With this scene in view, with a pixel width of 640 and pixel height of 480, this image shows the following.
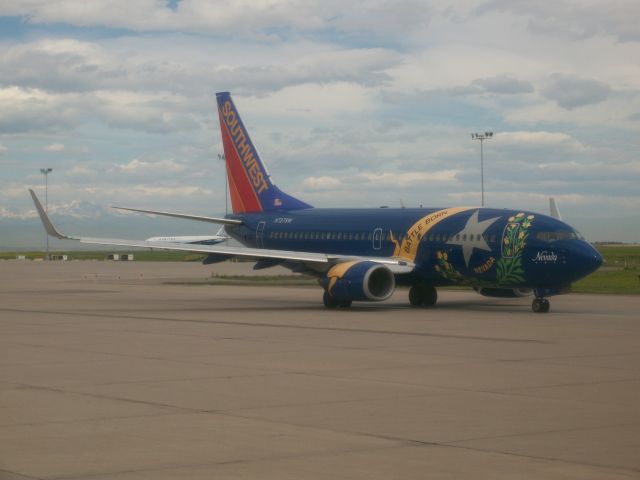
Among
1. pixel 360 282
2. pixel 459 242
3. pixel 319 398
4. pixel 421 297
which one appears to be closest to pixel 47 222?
pixel 360 282

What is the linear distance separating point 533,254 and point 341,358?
13459 millimetres

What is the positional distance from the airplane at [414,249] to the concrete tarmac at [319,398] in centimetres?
274

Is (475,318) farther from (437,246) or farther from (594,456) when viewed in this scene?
(594,456)

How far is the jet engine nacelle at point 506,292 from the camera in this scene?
3388cm

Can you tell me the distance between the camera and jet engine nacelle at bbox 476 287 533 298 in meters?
33.9

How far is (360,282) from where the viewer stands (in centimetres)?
3250

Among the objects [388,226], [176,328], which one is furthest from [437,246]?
[176,328]

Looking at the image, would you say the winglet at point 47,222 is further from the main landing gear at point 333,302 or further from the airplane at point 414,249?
the main landing gear at point 333,302

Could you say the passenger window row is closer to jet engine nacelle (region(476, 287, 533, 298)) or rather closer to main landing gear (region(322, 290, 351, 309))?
jet engine nacelle (region(476, 287, 533, 298))

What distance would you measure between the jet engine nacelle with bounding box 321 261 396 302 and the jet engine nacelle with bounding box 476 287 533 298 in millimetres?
3204

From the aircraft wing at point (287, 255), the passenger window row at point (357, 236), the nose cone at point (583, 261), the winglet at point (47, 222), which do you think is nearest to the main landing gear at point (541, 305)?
the nose cone at point (583, 261)

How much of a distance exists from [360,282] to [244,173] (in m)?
A: 11.3

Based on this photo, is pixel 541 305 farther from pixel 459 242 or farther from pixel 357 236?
pixel 357 236

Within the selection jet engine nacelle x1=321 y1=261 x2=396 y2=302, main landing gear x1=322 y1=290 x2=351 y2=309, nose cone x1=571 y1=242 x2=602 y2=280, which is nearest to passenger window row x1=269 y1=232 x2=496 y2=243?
jet engine nacelle x1=321 y1=261 x2=396 y2=302
